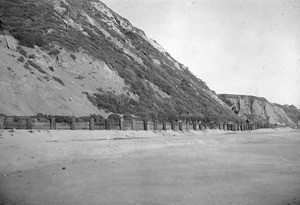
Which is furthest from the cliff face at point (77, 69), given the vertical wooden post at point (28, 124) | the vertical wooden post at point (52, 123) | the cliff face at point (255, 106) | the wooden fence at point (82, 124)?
the cliff face at point (255, 106)

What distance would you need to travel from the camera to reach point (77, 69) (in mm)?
39594

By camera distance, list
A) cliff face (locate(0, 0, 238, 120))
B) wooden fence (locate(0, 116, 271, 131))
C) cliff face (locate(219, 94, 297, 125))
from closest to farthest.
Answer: wooden fence (locate(0, 116, 271, 131)), cliff face (locate(0, 0, 238, 120)), cliff face (locate(219, 94, 297, 125))

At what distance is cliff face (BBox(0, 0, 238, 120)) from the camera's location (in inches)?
1160

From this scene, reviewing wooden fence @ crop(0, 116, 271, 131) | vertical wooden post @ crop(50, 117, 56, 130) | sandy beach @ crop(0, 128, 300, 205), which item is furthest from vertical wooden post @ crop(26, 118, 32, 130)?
sandy beach @ crop(0, 128, 300, 205)

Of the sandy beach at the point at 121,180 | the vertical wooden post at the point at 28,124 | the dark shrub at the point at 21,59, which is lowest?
the sandy beach at the point at 121,180

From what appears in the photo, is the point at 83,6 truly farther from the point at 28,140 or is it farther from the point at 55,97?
the point at 28,140

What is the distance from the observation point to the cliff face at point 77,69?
2947cm

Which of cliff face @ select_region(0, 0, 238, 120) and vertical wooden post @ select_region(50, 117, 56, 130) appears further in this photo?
cliff face @ select_region(0, 0, 238, 120)

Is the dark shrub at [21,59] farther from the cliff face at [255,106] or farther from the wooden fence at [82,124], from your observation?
the cliff face at [255,106]

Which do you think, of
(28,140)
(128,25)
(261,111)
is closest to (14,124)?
(28,140)

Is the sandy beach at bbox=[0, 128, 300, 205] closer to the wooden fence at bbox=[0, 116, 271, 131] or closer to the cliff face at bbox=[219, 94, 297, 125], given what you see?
the wooden fence at bbox=[0, 116, 271, 131]

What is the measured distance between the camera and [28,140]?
15.7 metres

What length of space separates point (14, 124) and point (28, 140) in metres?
2.61

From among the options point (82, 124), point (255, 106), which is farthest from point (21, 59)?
point (255, 106)
